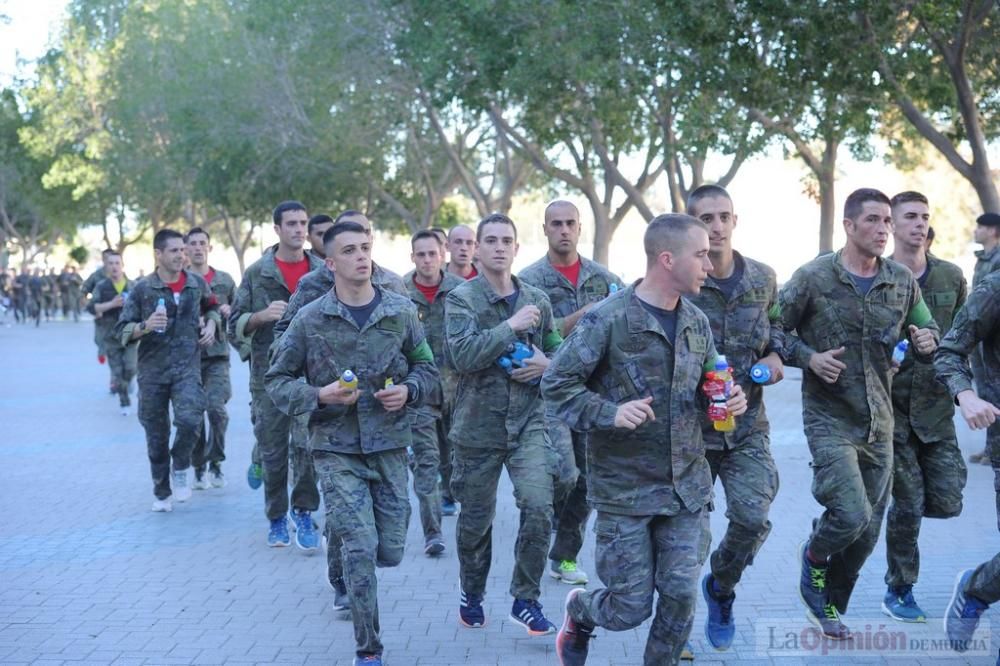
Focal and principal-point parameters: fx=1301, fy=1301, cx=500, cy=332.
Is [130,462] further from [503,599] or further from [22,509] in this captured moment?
[503,599]

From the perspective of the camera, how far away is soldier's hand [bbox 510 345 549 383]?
21.0ft

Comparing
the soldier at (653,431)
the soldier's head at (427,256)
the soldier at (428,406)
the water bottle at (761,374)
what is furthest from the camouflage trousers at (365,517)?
the soldier's head at (427,256)

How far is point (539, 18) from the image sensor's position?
22.1 meters

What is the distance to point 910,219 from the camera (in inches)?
269

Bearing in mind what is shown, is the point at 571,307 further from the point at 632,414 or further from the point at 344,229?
the point at 632,414

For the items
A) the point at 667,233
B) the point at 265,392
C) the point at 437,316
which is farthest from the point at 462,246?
the point at 667,233

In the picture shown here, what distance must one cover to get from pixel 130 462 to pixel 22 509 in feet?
8.12

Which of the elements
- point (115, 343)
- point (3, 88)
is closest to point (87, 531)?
point (115, 343)

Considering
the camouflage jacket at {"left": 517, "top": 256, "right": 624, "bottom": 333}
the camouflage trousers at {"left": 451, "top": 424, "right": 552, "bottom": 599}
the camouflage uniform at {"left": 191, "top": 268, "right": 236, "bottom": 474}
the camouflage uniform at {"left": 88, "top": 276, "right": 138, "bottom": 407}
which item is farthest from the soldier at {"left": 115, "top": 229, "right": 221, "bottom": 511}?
the camouflage uniform at {"left": 88, "top": 276, "right": 138, "bottom": 407}

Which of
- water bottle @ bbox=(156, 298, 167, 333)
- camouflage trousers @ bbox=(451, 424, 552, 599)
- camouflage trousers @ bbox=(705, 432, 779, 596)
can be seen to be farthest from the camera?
water bottle @ bbox=(156, 298, 167, 333)

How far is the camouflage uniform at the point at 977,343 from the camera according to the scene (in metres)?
5.38

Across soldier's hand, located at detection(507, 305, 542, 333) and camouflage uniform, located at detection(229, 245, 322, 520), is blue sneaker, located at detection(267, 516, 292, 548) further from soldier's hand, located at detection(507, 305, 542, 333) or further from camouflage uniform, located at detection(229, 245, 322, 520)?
soldier's hand, located at detection(507, 305, 542, 333)

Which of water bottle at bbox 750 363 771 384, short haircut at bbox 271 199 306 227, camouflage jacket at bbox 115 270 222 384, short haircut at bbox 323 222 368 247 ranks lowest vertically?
camouflage jacket at bbox 115 270 222 384

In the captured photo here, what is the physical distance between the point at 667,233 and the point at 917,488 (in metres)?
2.33
